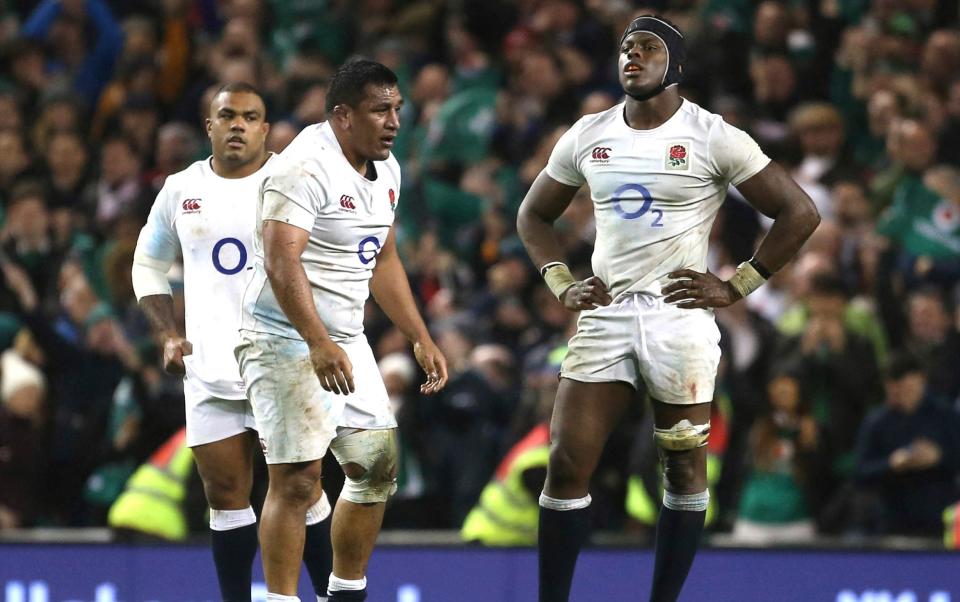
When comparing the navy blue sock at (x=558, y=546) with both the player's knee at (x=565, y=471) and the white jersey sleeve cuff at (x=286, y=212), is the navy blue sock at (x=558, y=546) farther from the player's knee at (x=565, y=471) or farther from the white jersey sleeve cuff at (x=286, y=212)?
the white jersey sleeve cuff at (x=286, y=212)

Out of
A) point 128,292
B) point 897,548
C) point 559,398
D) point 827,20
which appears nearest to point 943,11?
point 827,20

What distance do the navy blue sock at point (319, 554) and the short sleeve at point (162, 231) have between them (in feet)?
4.14

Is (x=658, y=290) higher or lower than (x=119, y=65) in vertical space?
lower

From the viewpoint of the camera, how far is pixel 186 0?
14.5 m

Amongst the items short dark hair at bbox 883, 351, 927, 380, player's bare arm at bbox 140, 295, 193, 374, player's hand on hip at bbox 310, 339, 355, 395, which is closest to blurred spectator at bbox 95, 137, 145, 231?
player's bare arm at bbox 140, 295, 193, 374

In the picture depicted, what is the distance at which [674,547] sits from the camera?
266 inches

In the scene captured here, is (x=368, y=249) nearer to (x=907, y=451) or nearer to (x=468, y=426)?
(x=468, y=426)

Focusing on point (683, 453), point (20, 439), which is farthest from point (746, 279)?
point (20, 439)

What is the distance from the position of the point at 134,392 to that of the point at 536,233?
4.12m

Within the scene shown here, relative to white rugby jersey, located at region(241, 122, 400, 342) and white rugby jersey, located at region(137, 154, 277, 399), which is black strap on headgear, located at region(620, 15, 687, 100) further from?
white rugby jersey, located at region(137, 154, 277, 399)

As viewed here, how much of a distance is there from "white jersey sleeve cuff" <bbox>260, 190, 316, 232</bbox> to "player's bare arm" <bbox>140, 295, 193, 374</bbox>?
0.93 m

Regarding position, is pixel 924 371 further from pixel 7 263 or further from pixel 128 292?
pixel 7 263

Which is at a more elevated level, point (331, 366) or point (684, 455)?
point (331, 366)

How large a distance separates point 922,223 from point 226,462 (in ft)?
16.7
